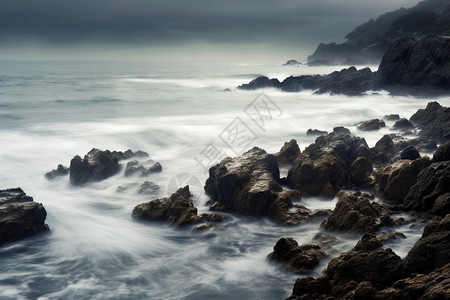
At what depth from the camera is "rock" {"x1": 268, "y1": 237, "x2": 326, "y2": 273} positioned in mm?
8625

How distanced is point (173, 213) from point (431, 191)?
7289mm

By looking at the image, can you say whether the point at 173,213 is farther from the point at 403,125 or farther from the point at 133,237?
the point at 403,125

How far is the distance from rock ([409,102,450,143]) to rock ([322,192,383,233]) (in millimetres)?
11289

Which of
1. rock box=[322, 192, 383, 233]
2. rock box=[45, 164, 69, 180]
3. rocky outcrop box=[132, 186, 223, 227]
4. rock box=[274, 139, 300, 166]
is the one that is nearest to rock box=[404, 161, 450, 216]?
rock box=[322, 192, 383, 233]

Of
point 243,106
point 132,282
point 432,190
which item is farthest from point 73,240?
point 243,106

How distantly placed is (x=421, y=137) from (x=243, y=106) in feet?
88.9

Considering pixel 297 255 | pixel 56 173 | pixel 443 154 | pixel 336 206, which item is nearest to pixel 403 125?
pixel 443 154

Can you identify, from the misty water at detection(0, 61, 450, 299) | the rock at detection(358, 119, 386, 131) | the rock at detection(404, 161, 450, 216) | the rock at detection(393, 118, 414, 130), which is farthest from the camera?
the rock at detection(358, 119, 386, 131)

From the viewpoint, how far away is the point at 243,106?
152 feet

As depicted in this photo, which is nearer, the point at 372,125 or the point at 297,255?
the point at 297,255

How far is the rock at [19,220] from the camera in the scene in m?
10.6

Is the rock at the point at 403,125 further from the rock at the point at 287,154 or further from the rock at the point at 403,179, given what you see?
the rock at the point at 403,179

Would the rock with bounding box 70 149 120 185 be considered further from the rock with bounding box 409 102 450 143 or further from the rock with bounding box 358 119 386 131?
the rock with bounding box 358 119 386 131

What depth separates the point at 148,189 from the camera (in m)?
15.3
